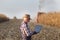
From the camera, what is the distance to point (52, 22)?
1618 inches

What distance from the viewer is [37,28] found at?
39.3 feet

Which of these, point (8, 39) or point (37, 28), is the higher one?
point (37, 28)

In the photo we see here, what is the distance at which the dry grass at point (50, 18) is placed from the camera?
39.5m

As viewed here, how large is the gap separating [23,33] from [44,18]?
1319 inches

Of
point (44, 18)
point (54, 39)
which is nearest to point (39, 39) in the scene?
point (54, 39)

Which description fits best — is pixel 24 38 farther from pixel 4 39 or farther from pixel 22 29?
pixel 4 39

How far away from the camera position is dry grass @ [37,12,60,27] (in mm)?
39491

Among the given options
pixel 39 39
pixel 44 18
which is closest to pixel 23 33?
pixel 39 39

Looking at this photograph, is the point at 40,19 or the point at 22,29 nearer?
the point at 22,29

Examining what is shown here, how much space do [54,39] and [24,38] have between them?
9.13 meters

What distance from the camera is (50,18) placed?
43375 mm

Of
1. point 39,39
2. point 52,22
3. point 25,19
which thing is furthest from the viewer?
point 52,22

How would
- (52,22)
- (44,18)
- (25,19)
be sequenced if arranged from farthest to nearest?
(44,18)
(52,22)
(25,19)

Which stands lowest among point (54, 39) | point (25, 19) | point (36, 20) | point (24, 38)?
point (36, 20)
